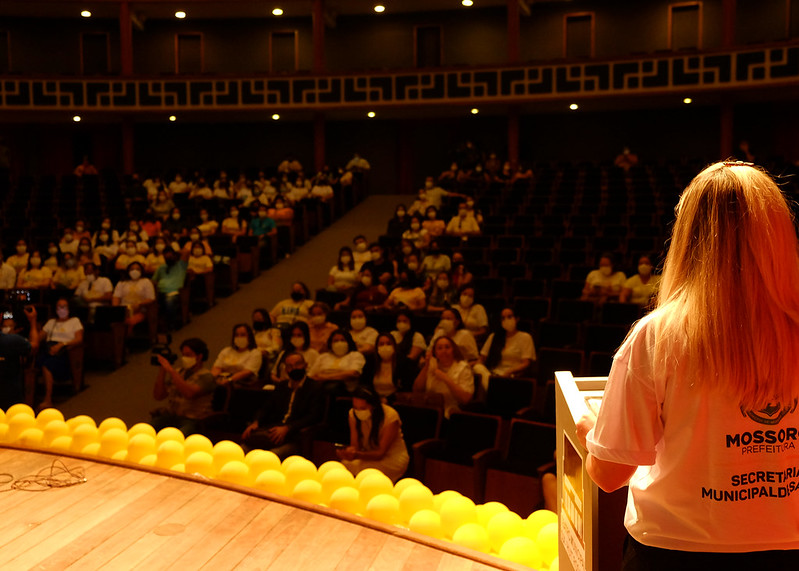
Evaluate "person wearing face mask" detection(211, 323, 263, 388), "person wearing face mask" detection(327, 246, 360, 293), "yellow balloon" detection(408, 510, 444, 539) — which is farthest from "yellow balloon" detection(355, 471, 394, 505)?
"person wearing face mask" detection(327, 246, 360, 293)

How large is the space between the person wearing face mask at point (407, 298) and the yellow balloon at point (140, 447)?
3.36m

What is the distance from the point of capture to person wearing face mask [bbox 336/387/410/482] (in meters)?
4.57

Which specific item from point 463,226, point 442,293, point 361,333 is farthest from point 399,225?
point 361,333

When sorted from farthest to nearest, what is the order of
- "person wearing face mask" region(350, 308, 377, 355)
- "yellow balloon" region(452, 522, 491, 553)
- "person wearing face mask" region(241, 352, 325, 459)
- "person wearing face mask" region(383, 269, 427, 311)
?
"person wearing face mask" region(383, 269, 427, 311), "person wearing face mask" region(350, 308, 377, 355), "person wearing face mask" region(241, 352, 325, 459), "yellow balloon" region(452, 522, 491, 553)

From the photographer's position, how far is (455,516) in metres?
3.20

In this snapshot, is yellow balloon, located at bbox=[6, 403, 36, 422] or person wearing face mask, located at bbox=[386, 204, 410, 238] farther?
person wearing face mask, located at bbox=[386, 204, 410, 238]

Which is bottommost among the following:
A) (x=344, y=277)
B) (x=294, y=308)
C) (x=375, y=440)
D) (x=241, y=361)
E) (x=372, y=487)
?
(x=375, y=440)

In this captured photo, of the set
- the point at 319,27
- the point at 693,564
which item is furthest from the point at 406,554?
the point at 319,27

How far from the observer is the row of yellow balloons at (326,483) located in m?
3.04

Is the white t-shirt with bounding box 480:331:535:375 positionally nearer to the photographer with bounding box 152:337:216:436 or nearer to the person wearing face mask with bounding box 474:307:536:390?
the person wearing face mask with bounding box 474:307:536:390

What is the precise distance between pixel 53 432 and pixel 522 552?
105 inches

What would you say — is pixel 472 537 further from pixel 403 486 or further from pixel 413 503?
pixel 403 486

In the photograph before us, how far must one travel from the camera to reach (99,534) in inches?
113

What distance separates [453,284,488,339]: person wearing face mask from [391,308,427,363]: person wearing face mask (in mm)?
438
